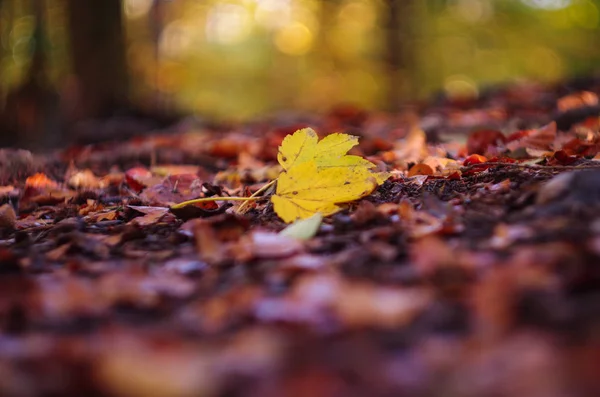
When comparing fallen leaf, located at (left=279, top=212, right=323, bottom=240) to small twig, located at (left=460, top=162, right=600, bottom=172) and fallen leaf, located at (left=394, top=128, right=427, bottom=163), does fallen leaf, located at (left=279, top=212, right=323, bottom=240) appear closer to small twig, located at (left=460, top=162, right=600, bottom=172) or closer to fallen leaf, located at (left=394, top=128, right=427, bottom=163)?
small twig, located at (left=460, top=162, right=600, bottom=172)

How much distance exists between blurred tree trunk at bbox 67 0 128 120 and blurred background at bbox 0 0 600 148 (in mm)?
10

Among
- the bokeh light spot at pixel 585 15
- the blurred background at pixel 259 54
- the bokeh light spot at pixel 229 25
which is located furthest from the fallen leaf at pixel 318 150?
the bokeh light spot at pixel 229 25

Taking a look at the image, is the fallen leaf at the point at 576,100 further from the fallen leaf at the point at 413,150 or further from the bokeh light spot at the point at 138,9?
the bokeh light spot at the point at 138,9

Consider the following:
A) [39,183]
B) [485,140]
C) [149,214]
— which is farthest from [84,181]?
[485,140]

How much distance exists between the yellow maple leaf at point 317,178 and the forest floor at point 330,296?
5cm

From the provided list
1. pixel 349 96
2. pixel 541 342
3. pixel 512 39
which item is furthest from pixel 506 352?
pixel 349 96

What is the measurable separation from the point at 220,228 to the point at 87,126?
375cm

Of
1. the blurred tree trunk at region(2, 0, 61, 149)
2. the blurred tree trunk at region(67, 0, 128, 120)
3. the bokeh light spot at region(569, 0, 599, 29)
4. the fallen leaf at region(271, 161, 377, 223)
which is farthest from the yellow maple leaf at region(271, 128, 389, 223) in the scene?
the bokeh light spot at region(569, 0, 599, 29)

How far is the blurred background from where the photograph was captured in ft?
17.0

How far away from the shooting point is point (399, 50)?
23.8 feet

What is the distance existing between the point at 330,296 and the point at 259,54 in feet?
56.9

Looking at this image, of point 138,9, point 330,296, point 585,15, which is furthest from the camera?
point 138,9

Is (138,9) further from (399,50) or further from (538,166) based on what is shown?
(538,166)

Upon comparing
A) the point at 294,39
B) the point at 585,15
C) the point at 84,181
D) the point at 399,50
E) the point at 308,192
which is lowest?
the point at 84,181
